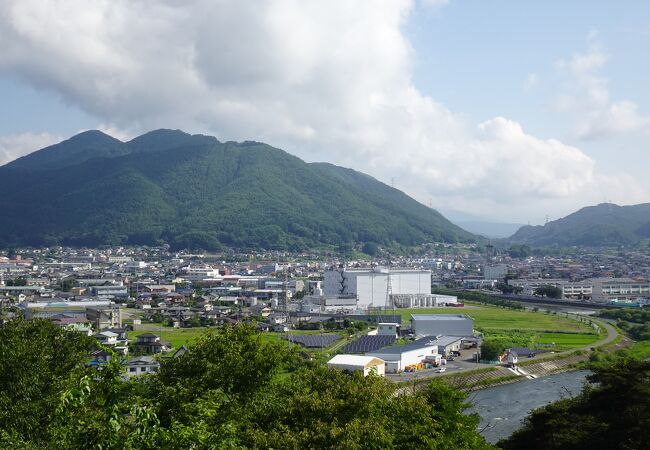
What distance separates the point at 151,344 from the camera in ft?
58.3

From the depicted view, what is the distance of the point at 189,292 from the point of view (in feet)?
113

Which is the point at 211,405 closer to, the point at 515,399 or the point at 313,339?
the point at 515,399

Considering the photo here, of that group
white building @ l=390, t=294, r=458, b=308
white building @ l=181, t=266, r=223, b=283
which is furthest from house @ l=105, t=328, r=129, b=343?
white building @ l=181, t=266, r=223, b=283

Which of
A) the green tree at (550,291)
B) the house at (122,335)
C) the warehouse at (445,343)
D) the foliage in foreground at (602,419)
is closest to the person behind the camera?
the foliage in foreground at (602,419)

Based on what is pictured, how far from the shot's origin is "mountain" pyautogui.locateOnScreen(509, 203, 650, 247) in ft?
297

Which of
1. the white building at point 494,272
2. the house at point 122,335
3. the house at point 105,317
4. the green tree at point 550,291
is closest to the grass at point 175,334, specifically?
the house at point 122,335

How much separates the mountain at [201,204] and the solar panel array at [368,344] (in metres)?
48.8

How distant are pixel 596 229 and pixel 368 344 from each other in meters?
86.3

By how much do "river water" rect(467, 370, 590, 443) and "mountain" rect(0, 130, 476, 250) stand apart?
53313 mm

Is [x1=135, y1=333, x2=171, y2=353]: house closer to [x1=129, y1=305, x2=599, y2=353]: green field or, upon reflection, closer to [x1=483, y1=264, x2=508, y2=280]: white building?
[x1=129, y1=305, x2=599, y2=353]: green field

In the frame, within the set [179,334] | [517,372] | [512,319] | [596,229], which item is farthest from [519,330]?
[596,229]

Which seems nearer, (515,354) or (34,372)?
(34,372)

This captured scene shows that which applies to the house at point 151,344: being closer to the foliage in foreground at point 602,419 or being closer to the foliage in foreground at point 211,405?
the foliage in foreground at point 211,405

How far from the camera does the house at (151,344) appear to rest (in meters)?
17.5
